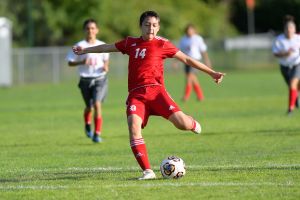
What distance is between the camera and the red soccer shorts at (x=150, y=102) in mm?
10273

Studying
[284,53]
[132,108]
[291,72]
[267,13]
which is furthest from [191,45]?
[267,13]

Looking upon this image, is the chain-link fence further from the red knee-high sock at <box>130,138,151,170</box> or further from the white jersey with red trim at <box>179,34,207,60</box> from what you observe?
the red knee-high sock at <box>130,138,151,170</box>

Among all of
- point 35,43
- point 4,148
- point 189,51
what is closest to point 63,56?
point 35,43

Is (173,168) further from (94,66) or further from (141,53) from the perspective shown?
(94,66)

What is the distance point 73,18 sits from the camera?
49.9 meters

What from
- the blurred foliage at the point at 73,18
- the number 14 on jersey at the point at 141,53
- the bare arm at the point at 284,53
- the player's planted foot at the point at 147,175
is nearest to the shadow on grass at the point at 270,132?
the bare arm at the point at 284,53

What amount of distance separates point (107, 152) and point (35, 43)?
37933 millimetres

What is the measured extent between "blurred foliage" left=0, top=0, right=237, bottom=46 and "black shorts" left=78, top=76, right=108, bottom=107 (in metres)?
30.8

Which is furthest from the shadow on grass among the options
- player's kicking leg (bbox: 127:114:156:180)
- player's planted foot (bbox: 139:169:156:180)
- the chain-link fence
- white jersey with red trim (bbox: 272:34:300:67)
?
the chain-link fence

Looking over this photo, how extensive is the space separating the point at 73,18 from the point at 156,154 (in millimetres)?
37541

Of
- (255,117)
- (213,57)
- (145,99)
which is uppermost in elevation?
(145,99)

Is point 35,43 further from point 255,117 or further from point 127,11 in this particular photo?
point 255,117

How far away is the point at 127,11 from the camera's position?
52.3 metres

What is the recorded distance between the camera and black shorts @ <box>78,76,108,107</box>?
51.1ft
